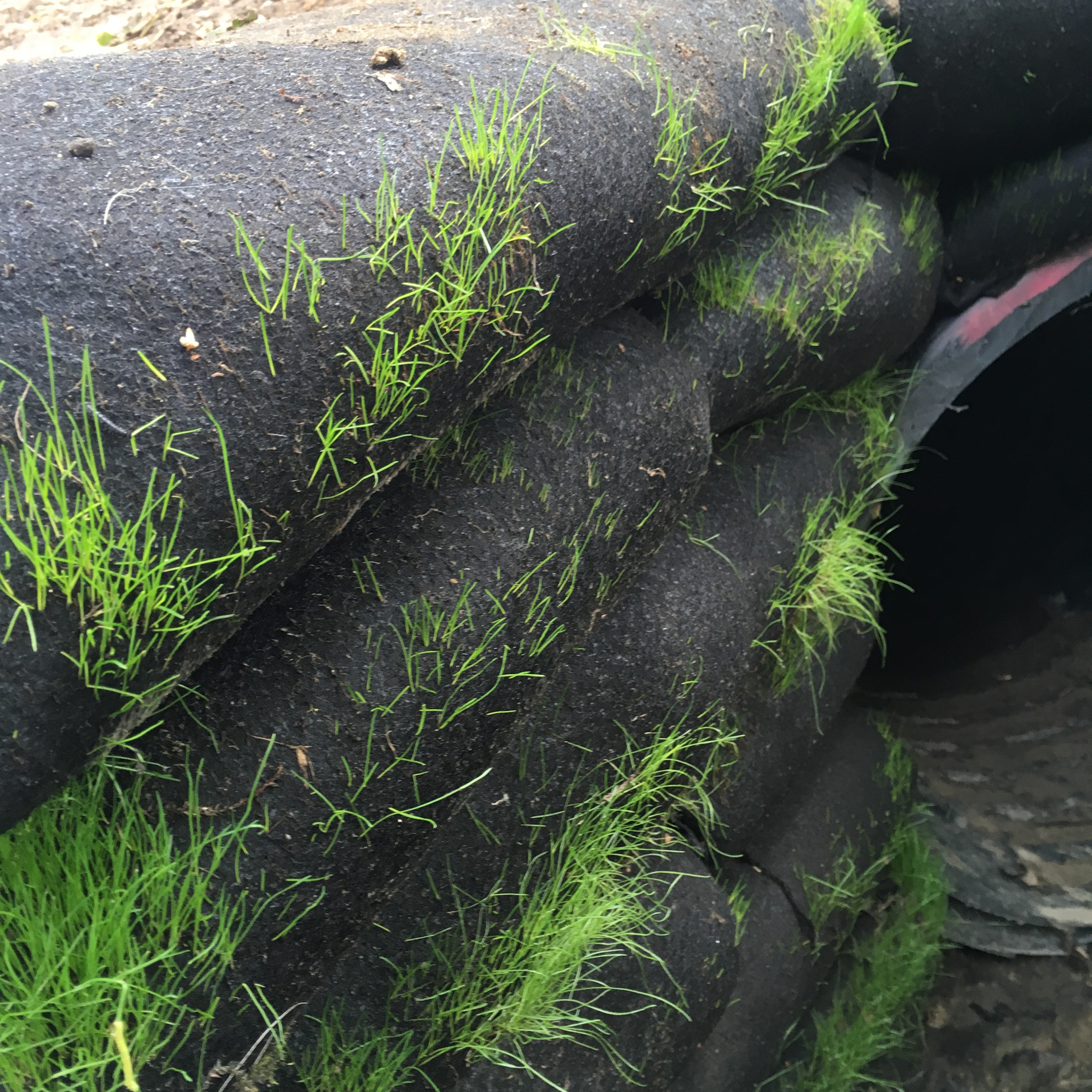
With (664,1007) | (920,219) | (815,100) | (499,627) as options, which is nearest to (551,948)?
(664,1007)

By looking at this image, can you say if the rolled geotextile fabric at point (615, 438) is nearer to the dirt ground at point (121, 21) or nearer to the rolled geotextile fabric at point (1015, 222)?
the rolled geotextile fabric at point (1015, 222)

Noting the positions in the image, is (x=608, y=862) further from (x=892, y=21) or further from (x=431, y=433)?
(x=892, y=21)

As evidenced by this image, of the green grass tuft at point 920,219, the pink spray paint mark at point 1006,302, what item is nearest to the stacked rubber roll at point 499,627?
the green grass tuft at point 920,219

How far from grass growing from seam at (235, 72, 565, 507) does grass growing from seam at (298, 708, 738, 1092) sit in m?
0.54

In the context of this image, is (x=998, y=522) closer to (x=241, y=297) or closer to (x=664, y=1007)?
(x=664, y=1007)

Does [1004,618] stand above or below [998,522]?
below

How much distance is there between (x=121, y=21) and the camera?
4.29 ft

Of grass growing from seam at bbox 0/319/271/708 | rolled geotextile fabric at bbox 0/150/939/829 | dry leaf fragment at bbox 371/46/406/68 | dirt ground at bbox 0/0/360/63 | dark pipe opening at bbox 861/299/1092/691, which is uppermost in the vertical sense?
dirt ground at bbox 0/0/360/63

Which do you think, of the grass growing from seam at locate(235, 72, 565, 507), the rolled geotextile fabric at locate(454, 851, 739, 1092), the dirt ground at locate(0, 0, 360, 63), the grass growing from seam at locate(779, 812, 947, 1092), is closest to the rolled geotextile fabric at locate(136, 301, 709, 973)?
the grass growing from seam at locate(235, 72, 565, 507)

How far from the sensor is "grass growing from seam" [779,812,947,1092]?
1.73 metres

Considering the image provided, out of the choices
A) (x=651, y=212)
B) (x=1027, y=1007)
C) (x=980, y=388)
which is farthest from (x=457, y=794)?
(x=980, y=388)

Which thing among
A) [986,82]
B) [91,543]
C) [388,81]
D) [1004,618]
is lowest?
[1004,618]

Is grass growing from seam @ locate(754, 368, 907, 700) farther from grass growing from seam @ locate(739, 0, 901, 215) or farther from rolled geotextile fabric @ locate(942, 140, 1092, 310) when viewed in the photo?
grass growing from seam @ locate(739, 0, 901, 215)

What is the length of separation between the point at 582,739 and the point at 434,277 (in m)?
0.57
